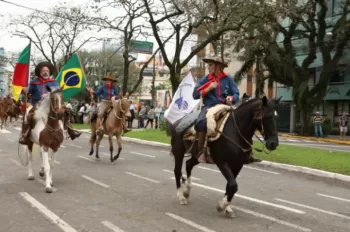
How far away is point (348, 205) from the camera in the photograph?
8.04 metres

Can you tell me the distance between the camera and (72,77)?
10.5 meters

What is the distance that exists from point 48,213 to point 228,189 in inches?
112

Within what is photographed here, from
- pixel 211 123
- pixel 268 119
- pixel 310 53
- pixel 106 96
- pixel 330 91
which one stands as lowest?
pixel 211 123

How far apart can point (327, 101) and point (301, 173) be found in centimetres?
2735

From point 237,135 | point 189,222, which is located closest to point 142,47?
point 237,135

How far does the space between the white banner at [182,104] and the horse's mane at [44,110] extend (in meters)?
2.50

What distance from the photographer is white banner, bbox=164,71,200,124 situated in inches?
328

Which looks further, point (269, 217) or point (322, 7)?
point (322, 7)

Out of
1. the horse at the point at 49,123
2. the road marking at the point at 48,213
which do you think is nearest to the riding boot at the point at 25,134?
the horse at the point at 49,123

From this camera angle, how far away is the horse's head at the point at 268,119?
6.22 meters

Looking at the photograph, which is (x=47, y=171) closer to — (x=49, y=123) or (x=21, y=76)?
(x=49, y=123)

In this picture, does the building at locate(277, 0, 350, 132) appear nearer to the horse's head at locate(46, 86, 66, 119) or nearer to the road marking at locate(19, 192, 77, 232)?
the horse's head at locate(46, 86, 66, 119)

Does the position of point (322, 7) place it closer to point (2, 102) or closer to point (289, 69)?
point (289, 69)

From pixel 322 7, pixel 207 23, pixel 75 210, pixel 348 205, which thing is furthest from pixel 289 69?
pixel 75 210
